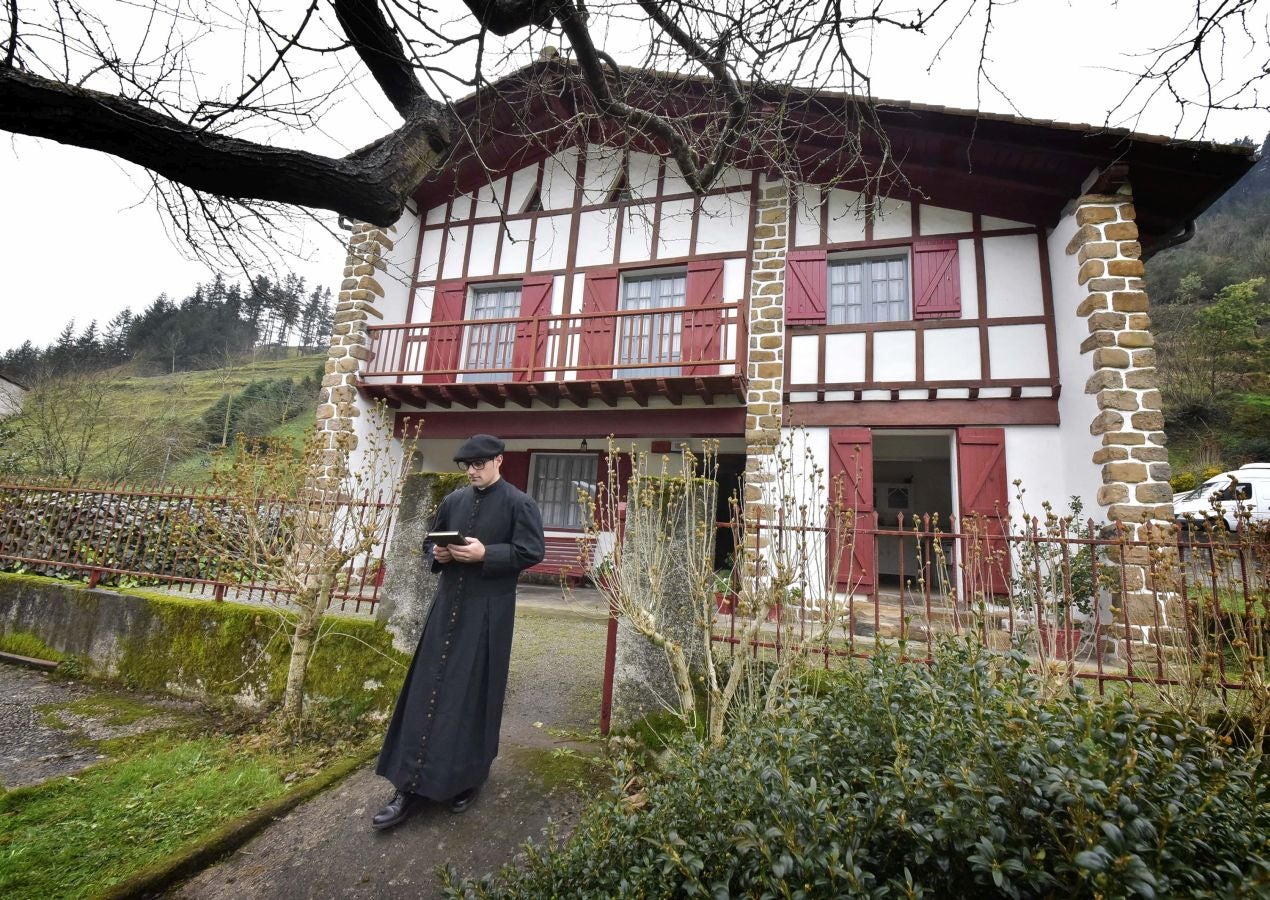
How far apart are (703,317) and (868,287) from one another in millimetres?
2266

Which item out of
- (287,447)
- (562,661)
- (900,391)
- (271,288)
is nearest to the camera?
(271,288)

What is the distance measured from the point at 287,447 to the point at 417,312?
623 cm

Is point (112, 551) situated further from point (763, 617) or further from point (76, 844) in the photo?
point (763, 617)

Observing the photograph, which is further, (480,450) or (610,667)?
(610,667)

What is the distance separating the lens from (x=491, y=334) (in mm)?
8781

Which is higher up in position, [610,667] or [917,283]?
[917,283]

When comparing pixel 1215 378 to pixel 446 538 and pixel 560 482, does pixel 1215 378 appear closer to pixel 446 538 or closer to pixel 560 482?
pixel 560 482

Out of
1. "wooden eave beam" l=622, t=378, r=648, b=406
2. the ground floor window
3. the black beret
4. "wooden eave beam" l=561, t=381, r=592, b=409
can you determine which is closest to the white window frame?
"wooden eave beam" l=622, t=378, r=648, b=406

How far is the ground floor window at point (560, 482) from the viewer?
9.80m

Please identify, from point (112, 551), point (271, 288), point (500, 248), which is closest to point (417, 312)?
point (500, 248)

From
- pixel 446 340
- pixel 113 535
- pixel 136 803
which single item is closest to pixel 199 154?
pixel 136 803

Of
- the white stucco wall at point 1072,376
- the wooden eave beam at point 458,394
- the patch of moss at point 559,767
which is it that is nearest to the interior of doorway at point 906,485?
the white stucco wall at point 1072,376

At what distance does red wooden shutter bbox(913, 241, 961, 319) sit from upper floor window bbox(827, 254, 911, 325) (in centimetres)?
21

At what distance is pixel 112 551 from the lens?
5043 mm
